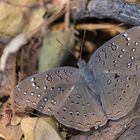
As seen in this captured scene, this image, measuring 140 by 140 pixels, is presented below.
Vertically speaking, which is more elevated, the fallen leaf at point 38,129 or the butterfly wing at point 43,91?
the butterfly wing at point 43,91

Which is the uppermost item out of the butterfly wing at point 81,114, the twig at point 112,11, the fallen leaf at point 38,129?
the twig at point 112,11

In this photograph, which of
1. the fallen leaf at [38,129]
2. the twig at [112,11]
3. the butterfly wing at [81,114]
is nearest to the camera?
the butterfly wing at [81,114]

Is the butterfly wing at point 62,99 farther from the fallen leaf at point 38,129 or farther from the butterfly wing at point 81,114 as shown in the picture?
the fallen leaf at point 38,129

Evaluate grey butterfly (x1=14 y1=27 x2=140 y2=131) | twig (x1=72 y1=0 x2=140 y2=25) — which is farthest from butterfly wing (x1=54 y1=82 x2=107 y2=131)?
twig (x1=72 y1=0 x2=140 y2=25)

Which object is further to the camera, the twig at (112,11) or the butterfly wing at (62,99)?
the twig at (112,11)

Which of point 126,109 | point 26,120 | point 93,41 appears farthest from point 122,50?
point 93,41

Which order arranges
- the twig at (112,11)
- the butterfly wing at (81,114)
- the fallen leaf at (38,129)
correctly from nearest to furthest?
1. the butterfly wing at (81,114)
2. the fallen leaf at (38,129)
3. the twig at (112,11)

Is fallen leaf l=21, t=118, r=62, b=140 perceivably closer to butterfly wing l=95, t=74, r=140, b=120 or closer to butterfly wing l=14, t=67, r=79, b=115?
butterfly wing l=14, t=67, r=79, b=115

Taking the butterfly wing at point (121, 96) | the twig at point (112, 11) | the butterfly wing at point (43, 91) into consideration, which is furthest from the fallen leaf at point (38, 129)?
the twig at point (112, 11)
